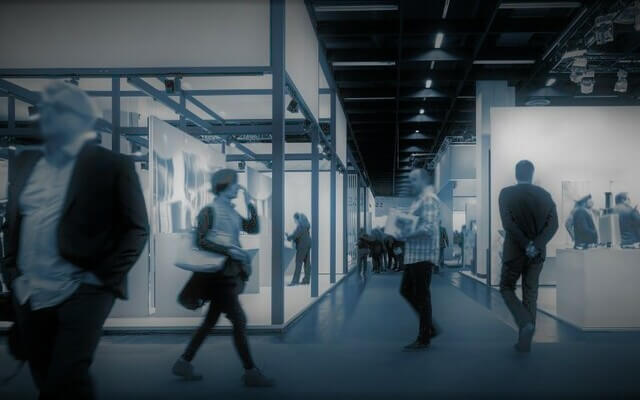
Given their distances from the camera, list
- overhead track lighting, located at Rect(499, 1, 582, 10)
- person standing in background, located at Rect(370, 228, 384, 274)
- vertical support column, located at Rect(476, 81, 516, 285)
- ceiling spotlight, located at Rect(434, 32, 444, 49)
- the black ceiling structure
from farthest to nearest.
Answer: person standing in background, located at Rect(370, 228, 384, 274)
vertical support column, located at Rect(476, 81, 516, 285)
ceiling spotlight, located at Rect(434, 32, 444, 49)
the black ceiling structure
overhead track lighting, located at Rect(499, 1, 582, 10)

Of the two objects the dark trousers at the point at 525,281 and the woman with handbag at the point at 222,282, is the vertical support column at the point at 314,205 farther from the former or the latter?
the woman with handbag at the point at 222,282

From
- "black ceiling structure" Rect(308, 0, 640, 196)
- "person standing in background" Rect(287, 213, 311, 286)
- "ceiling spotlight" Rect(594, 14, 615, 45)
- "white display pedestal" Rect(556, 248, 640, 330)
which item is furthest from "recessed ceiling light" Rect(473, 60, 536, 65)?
"white display pedestal" Rect(556, 248, 640, 330)

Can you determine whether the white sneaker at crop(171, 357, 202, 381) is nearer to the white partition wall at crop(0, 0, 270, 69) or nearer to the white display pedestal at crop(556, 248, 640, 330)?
the white partition wall at crop(0, 0, 270, 69)

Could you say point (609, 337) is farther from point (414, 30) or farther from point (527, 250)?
point (414, 30)

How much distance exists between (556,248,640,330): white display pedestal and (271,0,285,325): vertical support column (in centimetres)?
326

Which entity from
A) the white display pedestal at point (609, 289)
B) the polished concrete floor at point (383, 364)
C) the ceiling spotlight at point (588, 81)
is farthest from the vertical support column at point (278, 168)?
the ceiling spotlight at point (588, 81)

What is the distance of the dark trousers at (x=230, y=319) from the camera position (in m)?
3.91

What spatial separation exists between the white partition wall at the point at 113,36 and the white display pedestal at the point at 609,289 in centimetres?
459

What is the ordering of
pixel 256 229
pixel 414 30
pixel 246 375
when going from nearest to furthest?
1. pixel 246 375
2. pixel 256 229
3. pixel 414 30

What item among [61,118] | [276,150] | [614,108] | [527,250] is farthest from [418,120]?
[61,118]

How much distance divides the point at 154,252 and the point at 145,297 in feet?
1.81

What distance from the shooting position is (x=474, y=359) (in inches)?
189

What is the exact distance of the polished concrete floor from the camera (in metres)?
3.76

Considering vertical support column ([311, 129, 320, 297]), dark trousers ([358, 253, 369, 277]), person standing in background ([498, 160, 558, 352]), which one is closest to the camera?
person standing in background ([498, 160, 558, 352])
